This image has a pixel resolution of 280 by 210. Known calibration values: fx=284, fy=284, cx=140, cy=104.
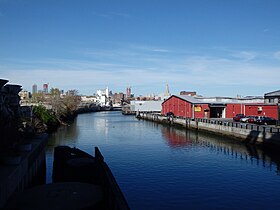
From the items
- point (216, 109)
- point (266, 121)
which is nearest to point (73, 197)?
→ point (266, 121)

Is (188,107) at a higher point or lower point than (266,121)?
higher

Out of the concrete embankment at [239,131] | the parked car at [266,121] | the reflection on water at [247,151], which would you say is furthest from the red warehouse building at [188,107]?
the reflection on water at [247,151]

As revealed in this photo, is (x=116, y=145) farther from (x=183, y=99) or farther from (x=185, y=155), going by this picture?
(x=183, y=99)

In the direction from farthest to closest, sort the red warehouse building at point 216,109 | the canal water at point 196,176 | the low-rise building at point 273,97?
the red warehouse building at point 216,109
the low-rise building at point 273,97
the canal water at point 196,176

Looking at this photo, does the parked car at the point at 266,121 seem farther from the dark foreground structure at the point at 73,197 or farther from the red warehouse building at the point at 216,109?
the dark foreground structure at the point at 73,197

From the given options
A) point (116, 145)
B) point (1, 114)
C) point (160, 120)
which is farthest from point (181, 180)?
point (160, 120)

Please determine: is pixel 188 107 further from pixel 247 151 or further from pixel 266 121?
pixel 247 151

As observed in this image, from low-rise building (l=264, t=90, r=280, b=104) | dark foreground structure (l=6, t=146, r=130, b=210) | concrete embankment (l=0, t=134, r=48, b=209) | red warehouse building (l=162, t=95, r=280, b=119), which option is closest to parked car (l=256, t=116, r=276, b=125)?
low-rise building (l=264, t=90, r=280, b=104)

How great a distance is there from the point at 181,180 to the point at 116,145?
1704 centimetres

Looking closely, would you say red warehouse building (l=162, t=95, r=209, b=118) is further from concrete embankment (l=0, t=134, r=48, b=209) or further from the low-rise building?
concrete embankment (l=0, t=134, r=48, b=209)

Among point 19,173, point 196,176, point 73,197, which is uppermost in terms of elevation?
point 19,173

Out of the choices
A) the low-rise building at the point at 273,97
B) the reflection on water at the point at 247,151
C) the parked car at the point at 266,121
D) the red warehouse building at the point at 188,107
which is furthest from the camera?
the red warehouse building at the point at 188,107

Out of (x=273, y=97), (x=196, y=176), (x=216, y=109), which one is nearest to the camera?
(x=196, y=176)

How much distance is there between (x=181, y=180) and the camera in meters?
19.3
